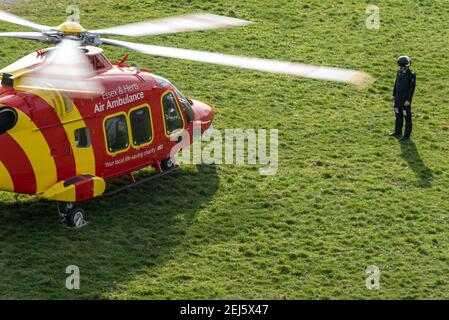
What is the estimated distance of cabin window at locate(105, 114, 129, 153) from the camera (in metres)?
21.6

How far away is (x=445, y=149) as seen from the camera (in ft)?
84.9

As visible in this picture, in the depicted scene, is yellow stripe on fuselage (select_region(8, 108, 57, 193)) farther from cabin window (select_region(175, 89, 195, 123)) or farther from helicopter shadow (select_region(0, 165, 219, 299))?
cabin window (select_region(175, 89, 195, 123))

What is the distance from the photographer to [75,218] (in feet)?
68.9

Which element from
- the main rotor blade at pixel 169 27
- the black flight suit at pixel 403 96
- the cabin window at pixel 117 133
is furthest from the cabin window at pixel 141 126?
the black flight suit at pixel 403 96

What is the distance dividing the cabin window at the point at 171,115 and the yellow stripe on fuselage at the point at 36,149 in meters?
3.44

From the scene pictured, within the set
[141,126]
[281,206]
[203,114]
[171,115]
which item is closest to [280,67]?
[141,126]

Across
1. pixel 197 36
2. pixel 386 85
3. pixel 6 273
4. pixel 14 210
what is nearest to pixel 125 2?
pixel 197 36

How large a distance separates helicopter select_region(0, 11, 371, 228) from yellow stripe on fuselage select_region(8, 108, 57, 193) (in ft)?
0.06

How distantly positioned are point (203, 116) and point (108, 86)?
11.6 feet

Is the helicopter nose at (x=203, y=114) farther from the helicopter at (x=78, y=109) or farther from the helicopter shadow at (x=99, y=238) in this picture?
the helicopter at (x=78, y=109)

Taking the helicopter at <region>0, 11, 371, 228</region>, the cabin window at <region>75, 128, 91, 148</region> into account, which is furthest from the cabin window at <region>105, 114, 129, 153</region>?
the cabin window at <region>75, 128, 91, 148</region>

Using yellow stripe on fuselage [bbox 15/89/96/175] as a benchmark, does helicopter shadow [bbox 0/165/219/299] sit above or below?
below

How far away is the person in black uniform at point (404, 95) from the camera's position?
2547 cm

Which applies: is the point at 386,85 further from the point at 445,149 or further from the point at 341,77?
the point at 341,77
